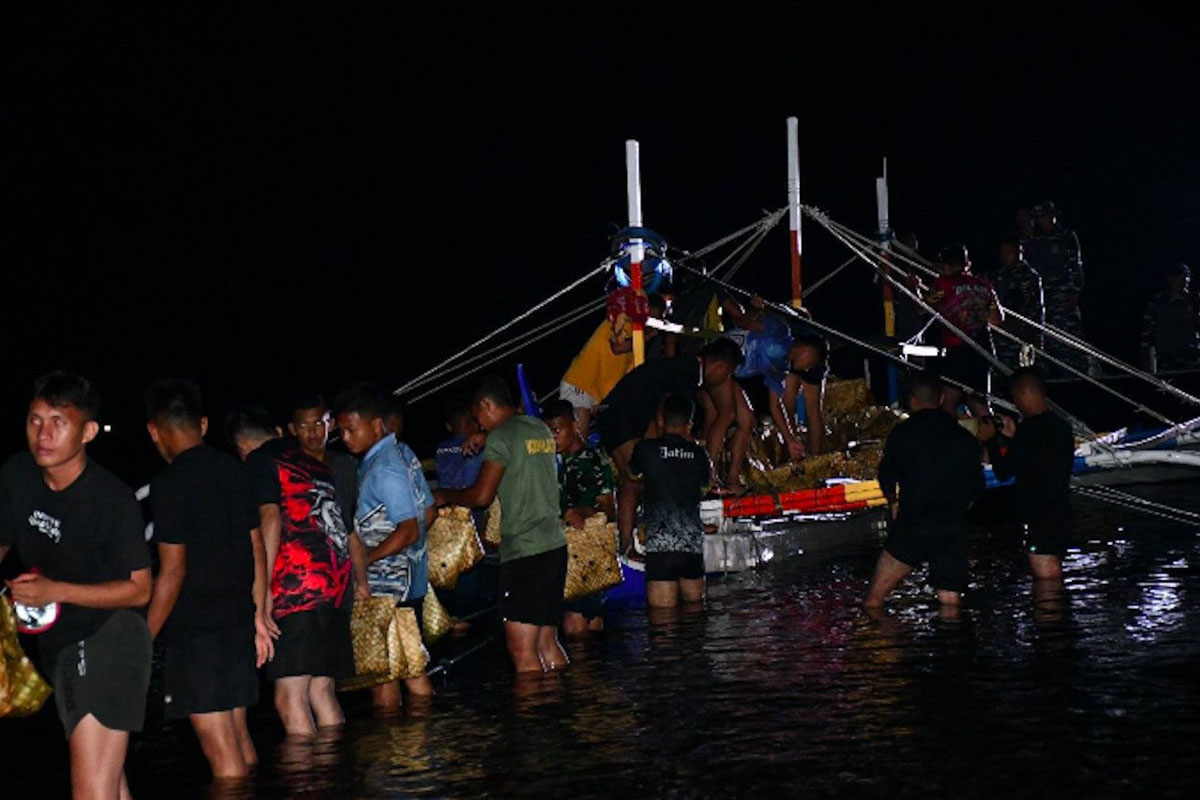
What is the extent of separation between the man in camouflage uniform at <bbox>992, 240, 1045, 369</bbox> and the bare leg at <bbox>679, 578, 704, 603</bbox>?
753cm

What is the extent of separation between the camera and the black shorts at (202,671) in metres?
7.52

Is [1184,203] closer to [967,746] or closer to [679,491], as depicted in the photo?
[679,491]

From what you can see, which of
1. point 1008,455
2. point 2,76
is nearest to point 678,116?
point 2,76

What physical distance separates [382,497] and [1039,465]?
6067 millimetres

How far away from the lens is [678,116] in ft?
135

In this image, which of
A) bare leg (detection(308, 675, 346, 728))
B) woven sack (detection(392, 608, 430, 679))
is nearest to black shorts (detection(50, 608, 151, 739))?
bare leg (detection(308, 675, 346, 728))

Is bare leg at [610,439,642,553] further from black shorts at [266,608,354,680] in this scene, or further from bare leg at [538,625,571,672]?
black shorts at [266,608,354,680]

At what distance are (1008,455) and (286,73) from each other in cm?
3453

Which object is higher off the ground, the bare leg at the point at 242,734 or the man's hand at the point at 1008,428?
the man's hand at the point at 1008,428

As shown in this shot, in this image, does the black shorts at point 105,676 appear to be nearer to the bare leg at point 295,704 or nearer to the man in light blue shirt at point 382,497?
the bare leg at point 295,704

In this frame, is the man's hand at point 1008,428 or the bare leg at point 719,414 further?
the bare leg at point 719,414

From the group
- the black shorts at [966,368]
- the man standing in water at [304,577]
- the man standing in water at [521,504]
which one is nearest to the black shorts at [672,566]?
the man standing in water at [521,504]

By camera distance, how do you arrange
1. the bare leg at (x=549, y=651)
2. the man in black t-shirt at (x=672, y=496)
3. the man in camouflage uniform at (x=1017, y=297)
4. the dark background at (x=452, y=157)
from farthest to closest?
the dark background at (x=452, y=157)
the man in camouflage uniform at (x=1017, y=297)
the man in black t-shirt at (x=672, y=496)
the bare leg at (x=549, y=651)

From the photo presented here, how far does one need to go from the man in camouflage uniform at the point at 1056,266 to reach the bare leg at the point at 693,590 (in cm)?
954
